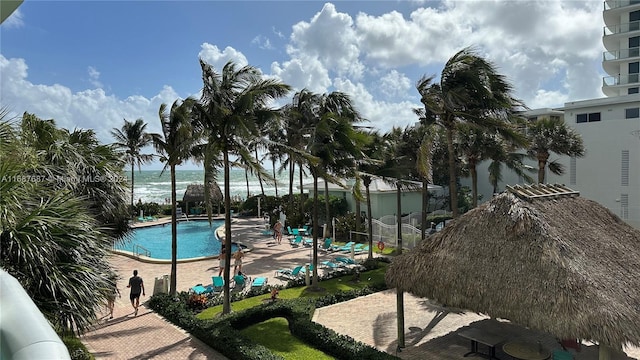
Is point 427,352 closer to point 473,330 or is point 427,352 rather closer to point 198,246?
point 473,330

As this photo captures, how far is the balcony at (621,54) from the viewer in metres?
45.1

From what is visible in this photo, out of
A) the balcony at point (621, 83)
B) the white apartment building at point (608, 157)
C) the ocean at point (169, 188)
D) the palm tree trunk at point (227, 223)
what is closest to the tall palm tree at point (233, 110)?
the palm tree trunk at point (227, 223)

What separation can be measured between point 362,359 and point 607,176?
2563 centimetres

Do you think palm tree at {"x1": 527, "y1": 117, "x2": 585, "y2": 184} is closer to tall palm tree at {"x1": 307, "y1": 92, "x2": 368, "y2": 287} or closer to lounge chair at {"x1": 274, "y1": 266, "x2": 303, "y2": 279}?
tall palm tree at {"x1": 307, "y1": 92, "x2": 368, "y2": 287}

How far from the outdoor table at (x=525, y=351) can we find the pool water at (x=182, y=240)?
1852cm

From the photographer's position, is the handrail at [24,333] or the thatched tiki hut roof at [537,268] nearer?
the handrail at [24,333]

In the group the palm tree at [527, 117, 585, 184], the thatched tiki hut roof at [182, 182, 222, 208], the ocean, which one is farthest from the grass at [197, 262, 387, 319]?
the ocean

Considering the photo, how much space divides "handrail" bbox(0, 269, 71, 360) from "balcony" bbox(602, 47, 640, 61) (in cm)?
5675

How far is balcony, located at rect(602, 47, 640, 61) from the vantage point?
45.1 metres

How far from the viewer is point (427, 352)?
11086 millimetres

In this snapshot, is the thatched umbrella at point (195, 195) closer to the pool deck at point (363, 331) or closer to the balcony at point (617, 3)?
the pool deck at point (363, 331)

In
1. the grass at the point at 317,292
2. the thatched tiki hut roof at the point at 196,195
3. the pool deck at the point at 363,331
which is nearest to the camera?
the pool deck at the point at 363,331

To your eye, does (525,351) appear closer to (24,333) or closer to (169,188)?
(24,333)

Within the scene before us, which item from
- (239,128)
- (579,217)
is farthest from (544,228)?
(239,128)
